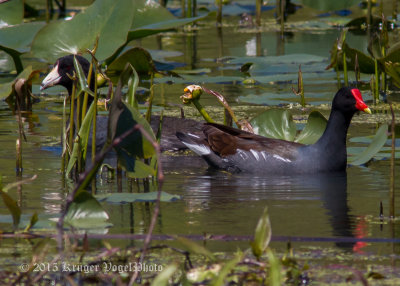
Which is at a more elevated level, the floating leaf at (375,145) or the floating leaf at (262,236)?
the floating leaf at (262,236)

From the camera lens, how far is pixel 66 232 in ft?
14.4

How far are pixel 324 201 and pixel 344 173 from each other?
101 cm

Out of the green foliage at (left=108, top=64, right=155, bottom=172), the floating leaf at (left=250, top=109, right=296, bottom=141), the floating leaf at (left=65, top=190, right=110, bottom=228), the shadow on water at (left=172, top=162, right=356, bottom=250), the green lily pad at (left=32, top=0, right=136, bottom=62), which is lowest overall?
the shadow on water at (left=172, top=162, right=356, bottom=250)

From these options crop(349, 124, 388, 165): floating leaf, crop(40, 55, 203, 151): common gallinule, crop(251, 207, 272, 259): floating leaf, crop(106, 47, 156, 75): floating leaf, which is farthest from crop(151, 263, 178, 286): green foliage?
crop(106, 47, 156, 75): floating leaf

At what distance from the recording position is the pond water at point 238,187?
4.81m

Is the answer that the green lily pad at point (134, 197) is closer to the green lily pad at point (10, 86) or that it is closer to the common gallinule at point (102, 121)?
the common gallinule at point (102, 121)

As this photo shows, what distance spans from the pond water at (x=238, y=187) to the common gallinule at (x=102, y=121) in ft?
0.80

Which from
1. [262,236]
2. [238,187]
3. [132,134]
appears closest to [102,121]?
[238,187]

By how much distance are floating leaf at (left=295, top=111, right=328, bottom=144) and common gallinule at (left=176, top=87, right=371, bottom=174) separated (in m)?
0.34

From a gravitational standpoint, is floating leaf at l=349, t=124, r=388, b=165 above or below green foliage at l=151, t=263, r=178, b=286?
below

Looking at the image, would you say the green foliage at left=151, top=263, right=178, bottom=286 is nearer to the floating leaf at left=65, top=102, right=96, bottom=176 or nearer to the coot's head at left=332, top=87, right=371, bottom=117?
the floating leaf at left=65, top=102, right=96, bottom=176

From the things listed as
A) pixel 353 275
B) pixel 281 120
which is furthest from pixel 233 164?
pixel 353 275

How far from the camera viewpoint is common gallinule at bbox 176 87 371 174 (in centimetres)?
668

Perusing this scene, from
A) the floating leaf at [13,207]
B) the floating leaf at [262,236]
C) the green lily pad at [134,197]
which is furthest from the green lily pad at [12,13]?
the floating leaf at [262,236]
